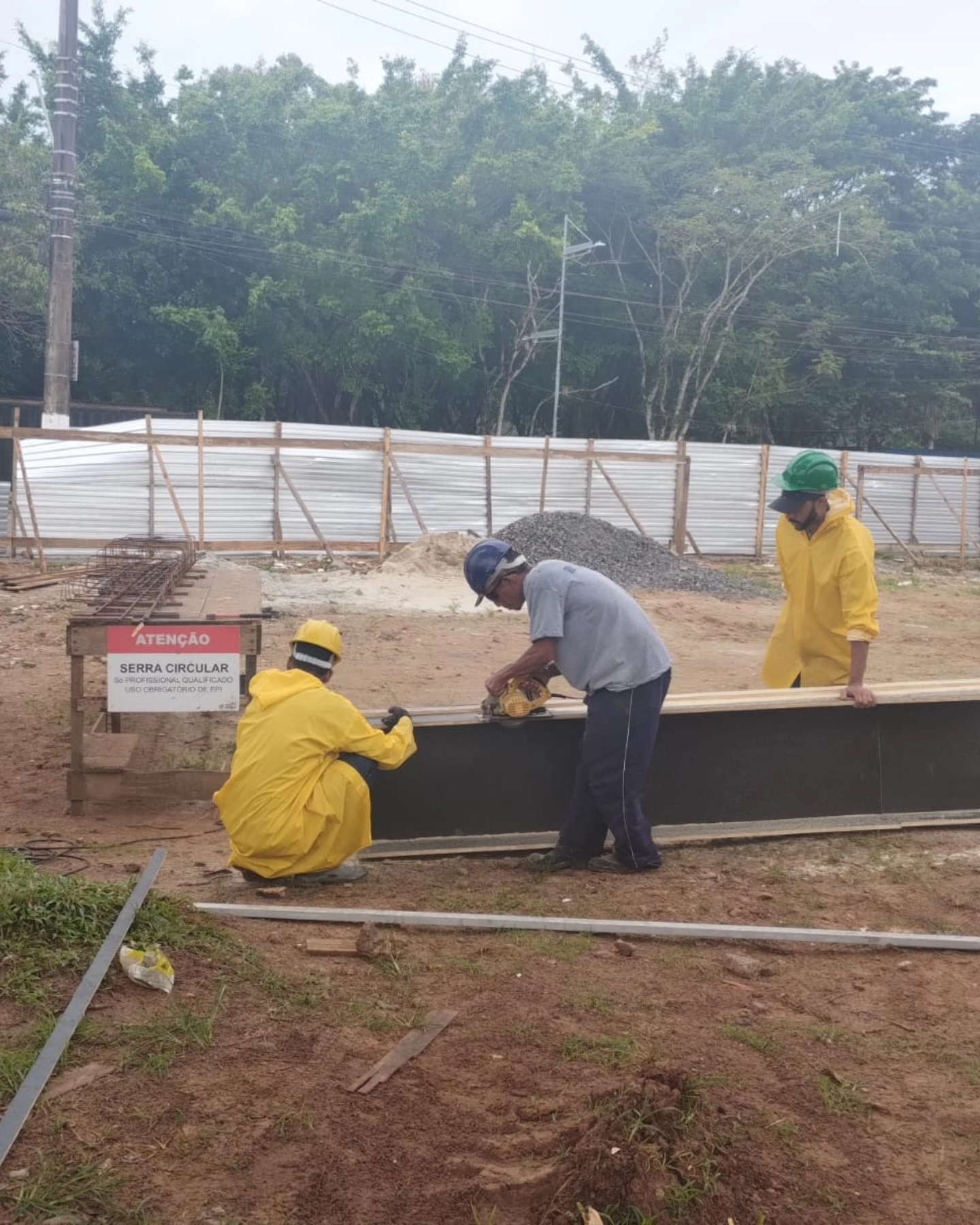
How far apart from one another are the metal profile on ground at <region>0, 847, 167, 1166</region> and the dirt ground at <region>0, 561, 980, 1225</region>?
56 millimetres

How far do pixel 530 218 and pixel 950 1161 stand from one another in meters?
33.6

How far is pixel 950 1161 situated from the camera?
2.96 meters

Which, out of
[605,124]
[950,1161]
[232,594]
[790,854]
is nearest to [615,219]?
[605,124]

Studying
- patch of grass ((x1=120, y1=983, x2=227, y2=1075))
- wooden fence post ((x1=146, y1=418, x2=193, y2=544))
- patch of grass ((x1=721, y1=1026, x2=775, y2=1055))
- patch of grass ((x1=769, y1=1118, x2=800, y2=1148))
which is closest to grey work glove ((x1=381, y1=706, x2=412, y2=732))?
patch of grass ((x1=120, y1=983, x2=227, y2=1075))

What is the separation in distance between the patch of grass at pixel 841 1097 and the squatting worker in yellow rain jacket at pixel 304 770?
2425mm

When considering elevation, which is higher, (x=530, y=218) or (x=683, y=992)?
(x=530, y=218)

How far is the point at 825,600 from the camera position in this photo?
5797mm

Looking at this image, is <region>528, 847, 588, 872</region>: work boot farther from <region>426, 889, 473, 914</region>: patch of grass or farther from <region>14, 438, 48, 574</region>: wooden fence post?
<region>14, 438, 48, 574</region>: wooden fence post

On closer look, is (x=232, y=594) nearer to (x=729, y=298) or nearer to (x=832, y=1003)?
(x=832, y=1003)

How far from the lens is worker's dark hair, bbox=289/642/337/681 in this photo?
5.23m

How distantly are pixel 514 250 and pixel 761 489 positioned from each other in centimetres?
1344

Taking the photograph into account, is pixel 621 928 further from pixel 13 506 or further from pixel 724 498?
pixel 724 498

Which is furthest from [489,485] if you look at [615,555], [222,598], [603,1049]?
Result: [603,1049]

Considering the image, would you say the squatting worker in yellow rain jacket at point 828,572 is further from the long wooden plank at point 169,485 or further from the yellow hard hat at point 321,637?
the long wooden plank at point 169,485
